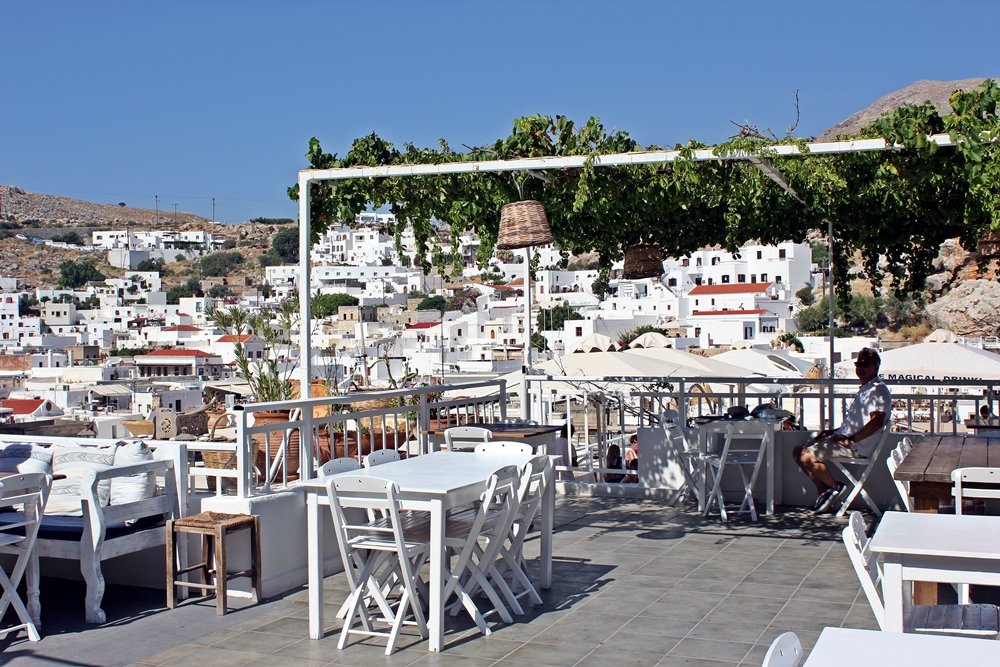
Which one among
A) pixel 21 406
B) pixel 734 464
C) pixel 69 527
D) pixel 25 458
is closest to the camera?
pixel 69 527

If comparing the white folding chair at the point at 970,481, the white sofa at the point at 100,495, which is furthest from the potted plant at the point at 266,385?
the white folding chair at the point at 970,481

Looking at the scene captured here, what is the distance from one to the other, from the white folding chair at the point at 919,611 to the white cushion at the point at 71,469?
3.99 meters

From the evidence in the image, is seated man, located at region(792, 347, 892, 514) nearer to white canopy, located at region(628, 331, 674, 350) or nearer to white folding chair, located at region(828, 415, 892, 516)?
white folding chair, located at region(828, 415, 892, 516)

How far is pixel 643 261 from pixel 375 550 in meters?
4.19

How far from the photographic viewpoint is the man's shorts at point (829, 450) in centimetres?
739

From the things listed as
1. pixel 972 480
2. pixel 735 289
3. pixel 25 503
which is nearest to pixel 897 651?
pixel 972 480

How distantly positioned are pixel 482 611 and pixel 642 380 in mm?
3970

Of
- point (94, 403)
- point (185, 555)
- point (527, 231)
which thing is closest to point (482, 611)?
point (185, 555)

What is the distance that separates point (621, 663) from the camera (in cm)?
440

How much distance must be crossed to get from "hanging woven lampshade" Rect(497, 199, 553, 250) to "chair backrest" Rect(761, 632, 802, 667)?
423 cm

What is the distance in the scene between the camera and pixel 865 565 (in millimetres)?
3244

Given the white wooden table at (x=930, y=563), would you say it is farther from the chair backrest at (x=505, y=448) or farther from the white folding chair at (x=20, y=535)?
the white folding chair at (x=20, y=535)

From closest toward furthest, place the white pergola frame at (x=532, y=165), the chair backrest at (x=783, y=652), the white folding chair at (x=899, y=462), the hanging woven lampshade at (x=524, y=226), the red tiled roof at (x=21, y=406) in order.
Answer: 1. the chair backrest at (x=783, y=652)
2. the white folding chair at (x=899, y=462)
3. the white pergola frame at (x=532, y=165)
4. the hanging woven lampshade at (x=524, y=226)
5. the red tiled roof at (x=21, y=406)

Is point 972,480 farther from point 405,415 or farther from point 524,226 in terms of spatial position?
point 405,415
